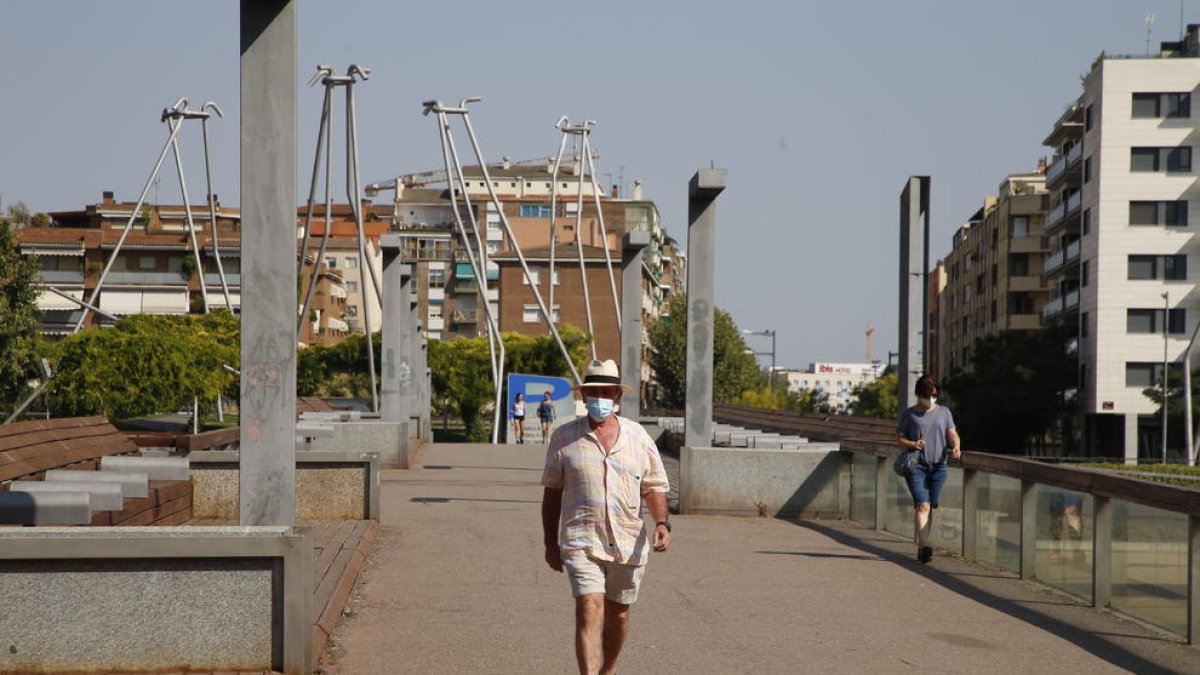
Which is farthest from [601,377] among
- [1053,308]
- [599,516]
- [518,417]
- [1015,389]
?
[1053,308]

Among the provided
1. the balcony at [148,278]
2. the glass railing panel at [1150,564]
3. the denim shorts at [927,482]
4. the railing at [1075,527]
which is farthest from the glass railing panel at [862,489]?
the balcony at [148,278]

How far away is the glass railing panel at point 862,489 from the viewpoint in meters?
16.9

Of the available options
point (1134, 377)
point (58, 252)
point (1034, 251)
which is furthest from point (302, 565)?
point (58, 252)

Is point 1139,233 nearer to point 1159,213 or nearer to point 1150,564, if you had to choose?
point 1159,213

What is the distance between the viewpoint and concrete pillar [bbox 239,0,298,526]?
8859 millimetres

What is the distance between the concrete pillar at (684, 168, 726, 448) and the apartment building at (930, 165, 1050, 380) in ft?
257

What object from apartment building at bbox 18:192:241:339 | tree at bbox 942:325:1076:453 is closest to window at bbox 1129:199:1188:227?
tree at bbox 942:325:1076:453

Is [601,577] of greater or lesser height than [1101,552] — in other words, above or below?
above

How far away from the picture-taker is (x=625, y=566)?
23.6ft

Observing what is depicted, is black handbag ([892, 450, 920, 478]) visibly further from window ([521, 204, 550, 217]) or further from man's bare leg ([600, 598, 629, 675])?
window ([521, 204, 550, 217])

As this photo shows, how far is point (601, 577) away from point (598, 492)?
372 millimetres

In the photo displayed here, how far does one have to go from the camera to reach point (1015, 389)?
275 ft

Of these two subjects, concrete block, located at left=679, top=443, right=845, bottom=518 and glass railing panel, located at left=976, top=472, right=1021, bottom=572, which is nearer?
glass railing panel, located at left=976, top=472, right=1021, bottom=572

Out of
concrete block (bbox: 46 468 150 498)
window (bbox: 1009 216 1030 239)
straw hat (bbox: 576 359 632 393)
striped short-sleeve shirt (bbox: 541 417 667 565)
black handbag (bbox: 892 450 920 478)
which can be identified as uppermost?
window (bbox: 1009 216 1030 239)
